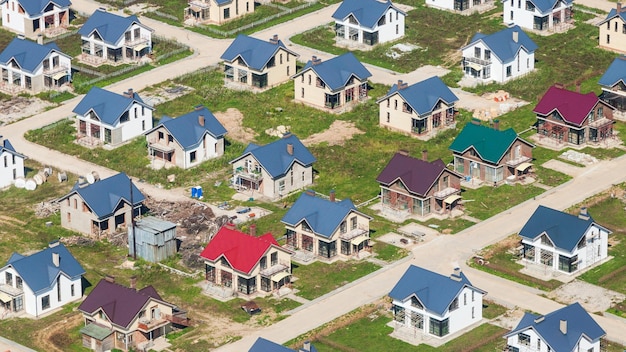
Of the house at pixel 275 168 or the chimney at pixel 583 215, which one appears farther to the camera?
the house at pixel 275 168

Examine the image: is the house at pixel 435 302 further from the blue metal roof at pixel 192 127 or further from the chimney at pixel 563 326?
the blue metal roof at pixel 192 127

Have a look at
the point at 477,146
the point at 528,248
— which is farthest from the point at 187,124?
the point at 528,248

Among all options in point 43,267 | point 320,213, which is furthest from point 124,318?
point 320,213

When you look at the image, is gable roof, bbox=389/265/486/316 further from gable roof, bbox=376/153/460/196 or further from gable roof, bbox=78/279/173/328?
gable roof, bbox=376/153/460/196

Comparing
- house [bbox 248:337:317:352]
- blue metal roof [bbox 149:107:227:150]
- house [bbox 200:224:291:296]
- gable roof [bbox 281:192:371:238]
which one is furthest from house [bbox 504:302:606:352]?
blue metal roof [bbox 149:107:227:150]

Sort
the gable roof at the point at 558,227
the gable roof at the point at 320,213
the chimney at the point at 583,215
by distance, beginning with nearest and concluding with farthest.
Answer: the gable roof at the point at 558,227 < the chimney at the point at 583,215 < the gable roof at the point at 320,213

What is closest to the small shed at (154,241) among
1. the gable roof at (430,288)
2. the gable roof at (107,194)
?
the gable roof at (107,194)
